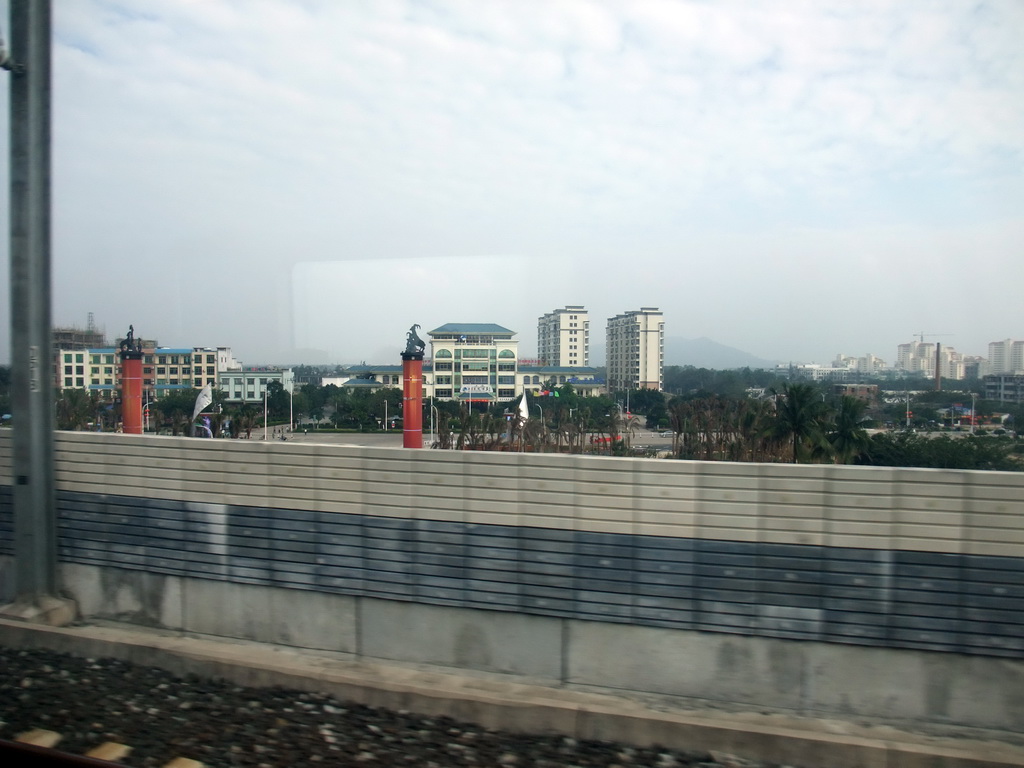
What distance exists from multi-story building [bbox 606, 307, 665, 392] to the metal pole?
17.8 metres

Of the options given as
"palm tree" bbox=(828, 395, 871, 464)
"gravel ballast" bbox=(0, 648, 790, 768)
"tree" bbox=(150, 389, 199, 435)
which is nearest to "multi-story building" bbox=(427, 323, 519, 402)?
"tree" bbox=(150, 389, 199, 435)

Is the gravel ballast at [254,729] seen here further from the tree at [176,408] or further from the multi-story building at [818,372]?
the multi-story building at [818,372]

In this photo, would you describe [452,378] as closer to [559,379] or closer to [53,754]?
[559,379]

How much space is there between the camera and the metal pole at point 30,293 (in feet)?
19.1

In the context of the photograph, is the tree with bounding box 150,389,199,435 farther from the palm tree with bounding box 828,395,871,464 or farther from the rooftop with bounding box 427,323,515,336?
the palm tree with bounding box 828,395,871,464

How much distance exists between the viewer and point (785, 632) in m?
4.45

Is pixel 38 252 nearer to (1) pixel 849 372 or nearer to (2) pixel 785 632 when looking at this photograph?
(2) pixel 785 632

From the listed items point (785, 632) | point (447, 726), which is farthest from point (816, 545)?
point (447, 726)

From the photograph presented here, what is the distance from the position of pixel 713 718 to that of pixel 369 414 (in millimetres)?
17858

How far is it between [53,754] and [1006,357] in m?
13.8

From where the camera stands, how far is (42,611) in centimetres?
586

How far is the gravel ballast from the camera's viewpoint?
13.2 feet

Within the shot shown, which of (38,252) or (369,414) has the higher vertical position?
(38,252)

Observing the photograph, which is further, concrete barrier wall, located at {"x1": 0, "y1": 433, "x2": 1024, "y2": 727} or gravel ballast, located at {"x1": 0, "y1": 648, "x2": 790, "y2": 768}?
concrete barrier wall, located at {"x1": 0, "y1": 433, "x2": 1024, "y2": 727}
